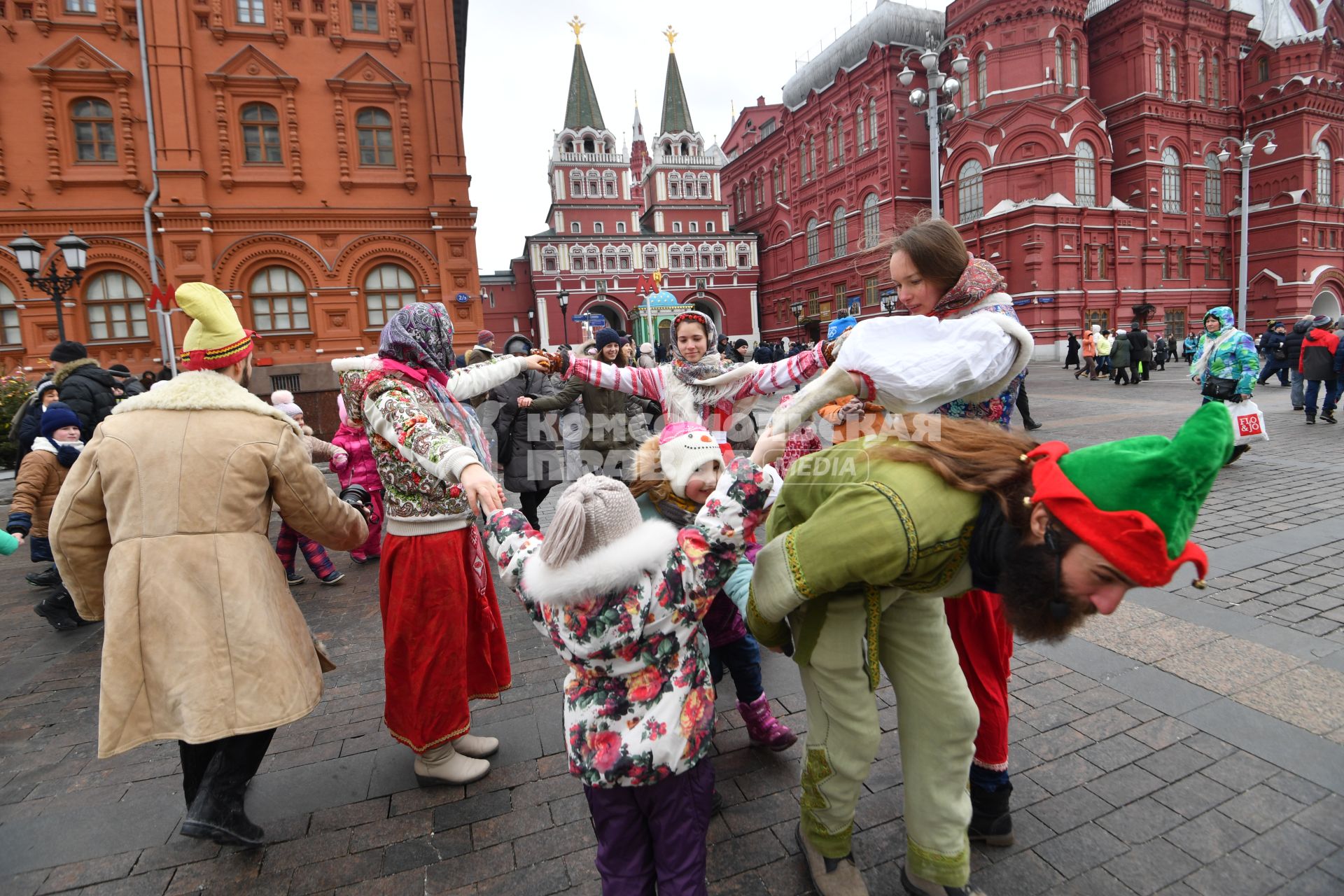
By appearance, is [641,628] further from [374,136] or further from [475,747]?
[374,136]

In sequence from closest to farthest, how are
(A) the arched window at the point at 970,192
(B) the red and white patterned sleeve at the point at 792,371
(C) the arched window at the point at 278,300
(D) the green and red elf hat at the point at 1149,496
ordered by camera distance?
(D) the green and red elf hat at the point at 1149,496
(B) the red and white patterned sleeve at the point at 792,371
(C) the arched window at the point at 278,300
(A) the arched window at the point at 970,192

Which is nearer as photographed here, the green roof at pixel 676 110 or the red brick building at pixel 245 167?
the red brick building at pixel 245 167

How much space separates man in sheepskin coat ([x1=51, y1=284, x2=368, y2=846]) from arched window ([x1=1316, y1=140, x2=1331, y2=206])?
162ft

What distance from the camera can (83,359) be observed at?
20.5 feet

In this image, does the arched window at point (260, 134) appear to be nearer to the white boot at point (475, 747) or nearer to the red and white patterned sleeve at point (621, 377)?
the red and white patterned sleeve at point (621, 377)

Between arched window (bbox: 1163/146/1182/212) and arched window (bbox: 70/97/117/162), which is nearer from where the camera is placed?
arched window (bbox: 70/97/117/162)

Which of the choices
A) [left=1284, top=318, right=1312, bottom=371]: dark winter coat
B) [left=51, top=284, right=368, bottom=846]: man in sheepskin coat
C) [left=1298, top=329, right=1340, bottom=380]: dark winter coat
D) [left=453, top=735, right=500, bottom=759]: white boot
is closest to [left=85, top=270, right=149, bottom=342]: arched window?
[left=51, top=284, right=368, bottom=846]: man in sheepskin coat

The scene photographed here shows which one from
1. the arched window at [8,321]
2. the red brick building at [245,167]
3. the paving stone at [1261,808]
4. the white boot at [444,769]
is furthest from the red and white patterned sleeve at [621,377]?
the arched window at [8,321]

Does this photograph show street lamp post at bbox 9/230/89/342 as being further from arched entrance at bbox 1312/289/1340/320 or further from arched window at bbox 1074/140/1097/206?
arched entrance at bbox 1312/289/1340/320

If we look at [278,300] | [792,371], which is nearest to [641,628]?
[792,371]

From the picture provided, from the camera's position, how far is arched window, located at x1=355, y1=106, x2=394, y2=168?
65.1 ft

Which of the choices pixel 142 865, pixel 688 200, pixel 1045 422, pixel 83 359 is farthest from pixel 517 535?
pixel 688 200

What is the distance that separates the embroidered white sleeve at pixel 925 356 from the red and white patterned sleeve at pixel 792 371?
3.06 ft

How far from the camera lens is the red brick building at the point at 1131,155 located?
31.4 metres
